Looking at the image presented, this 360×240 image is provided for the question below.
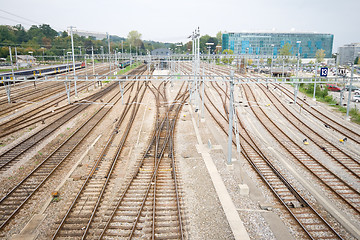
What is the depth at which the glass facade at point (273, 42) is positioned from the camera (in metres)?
104

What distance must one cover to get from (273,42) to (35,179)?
111525mm

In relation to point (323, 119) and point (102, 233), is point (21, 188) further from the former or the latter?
point (323, 119)

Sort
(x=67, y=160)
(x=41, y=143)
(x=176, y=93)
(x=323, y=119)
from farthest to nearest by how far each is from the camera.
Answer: (x=176, y=93) < (x=323, y=119) < (x=41, y=143) < (x=67, y=160)

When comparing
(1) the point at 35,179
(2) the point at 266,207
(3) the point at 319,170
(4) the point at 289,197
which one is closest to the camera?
(2) the point at 266,207

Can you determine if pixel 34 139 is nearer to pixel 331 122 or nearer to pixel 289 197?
pixel 289 197

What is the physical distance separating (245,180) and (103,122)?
42.0ft

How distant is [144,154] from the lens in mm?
14547

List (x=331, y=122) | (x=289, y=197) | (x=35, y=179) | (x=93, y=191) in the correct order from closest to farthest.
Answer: (x=289, y=197), (x=93, y=191), (x=35, y=179), (x=331, y=122)

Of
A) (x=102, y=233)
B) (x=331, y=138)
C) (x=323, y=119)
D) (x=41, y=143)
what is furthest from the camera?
(x=323, y=119)

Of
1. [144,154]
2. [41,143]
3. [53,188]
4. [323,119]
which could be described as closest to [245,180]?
[144,154]

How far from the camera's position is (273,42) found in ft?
361

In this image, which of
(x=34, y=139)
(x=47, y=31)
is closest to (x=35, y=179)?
(x=34, y=139)

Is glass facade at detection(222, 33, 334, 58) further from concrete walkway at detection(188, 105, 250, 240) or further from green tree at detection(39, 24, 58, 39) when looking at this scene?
concrete walkway at detection(188, 105, 250, 240)

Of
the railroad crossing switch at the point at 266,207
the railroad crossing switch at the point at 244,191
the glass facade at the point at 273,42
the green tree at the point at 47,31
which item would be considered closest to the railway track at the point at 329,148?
the railroad crossing switch at the point at 266,207
